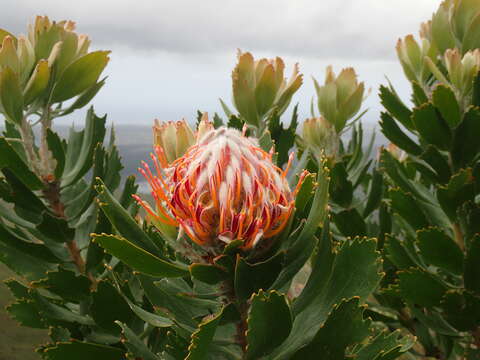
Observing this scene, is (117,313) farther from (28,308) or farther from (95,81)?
(95,81)

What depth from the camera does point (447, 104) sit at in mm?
2270

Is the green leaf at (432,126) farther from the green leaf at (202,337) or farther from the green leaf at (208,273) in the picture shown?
the green leaf at (202,337)

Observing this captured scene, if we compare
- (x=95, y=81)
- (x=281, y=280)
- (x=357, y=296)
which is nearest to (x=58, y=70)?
(x=95, y=81)

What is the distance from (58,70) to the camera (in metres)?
1.94

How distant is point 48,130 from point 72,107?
0.21 metres

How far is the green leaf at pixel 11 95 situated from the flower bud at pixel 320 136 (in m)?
1.51

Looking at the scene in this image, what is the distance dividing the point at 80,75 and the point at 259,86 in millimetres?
742

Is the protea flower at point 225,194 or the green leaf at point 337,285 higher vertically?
the protea flower at point 225,194

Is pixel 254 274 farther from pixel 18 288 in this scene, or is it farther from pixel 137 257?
pixel 18 288

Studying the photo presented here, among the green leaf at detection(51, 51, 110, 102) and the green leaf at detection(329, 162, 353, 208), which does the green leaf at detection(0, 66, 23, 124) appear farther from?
the green leaf at detection(329, 162, 353, 208)

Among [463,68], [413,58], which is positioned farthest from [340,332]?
[413,58]

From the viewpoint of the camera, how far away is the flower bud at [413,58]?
2.79 m

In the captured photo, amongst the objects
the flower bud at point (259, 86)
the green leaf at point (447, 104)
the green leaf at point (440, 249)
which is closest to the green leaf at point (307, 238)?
the flower bud at point (259, 86)

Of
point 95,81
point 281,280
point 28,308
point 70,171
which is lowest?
point 28,308
